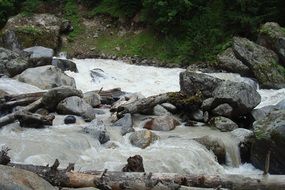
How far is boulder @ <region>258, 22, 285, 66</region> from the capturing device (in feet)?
66.5

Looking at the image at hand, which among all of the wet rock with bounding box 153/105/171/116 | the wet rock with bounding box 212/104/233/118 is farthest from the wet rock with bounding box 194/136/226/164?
the wet rock with bounding box 153/105/171/116

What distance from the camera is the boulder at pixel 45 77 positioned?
16875mm

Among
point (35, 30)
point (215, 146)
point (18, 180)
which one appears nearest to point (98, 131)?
point (215, 146)

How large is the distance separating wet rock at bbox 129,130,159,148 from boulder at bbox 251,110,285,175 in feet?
8.10

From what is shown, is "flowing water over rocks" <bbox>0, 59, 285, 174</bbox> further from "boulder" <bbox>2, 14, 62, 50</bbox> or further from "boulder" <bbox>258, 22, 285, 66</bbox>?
"boulder" <bbox>2, 14, 62, 50</bbox>

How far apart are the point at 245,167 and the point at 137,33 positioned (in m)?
15.3

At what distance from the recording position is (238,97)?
13789 millimetres

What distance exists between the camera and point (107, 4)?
2752 centimetres

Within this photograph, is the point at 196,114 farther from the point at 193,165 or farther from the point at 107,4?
the point at 107,4

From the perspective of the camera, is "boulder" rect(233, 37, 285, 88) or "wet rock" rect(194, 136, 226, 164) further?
"boulder" rect(233, 37, 285, 88)

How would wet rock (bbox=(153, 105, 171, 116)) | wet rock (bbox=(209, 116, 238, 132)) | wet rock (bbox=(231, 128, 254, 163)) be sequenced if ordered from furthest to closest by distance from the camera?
wet rock (bbox=(153, 105, 171, 116)), wet rock (bbox=(209, 116, 238, 132)), wet rock (bbox=(231, 128, 254, 163))

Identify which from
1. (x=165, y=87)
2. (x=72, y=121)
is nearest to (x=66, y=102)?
(x=72, y=121)

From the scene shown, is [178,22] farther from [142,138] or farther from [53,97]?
[142,138]

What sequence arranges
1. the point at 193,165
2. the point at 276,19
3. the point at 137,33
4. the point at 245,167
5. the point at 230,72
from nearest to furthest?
the point at 193,165
the point at 245,167
the point at 230,72
the point at 276,19
the point at 137,33
